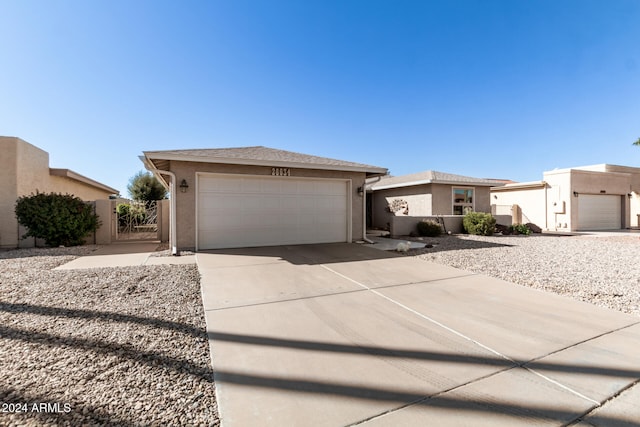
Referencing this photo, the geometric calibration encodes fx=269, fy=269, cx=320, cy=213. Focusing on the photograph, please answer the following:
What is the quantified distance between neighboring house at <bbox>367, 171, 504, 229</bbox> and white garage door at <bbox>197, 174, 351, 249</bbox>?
596 centimetres

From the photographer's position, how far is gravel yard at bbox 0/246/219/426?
1.87 metres

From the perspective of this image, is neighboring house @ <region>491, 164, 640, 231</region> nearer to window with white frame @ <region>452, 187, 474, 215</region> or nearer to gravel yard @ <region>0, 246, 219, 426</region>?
window with white frame @ <region>452, 187, 474, 215</region>

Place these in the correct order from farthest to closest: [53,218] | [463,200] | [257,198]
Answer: [463,200] → [53,218] → [257,198]

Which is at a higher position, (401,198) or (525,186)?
(525,186)

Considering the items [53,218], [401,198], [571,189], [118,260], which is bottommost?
[118,260]

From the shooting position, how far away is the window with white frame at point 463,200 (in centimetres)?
1592

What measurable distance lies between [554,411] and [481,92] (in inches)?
634

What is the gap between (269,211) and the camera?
29.6 feet

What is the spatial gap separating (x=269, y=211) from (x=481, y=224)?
34.7 feet

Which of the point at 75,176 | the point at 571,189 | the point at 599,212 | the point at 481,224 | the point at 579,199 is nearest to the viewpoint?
the point at 481,224

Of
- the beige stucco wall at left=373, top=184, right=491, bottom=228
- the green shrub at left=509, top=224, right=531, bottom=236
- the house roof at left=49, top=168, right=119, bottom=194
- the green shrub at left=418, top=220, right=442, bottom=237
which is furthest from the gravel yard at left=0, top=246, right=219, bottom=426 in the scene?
the green shrub at left=509, top=224, right=531, bottom=236

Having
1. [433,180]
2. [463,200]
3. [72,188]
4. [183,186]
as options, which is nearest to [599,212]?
[463,200]

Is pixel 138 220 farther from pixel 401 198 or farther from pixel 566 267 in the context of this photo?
pixel 566 267

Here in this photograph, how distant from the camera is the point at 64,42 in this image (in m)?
8.35
